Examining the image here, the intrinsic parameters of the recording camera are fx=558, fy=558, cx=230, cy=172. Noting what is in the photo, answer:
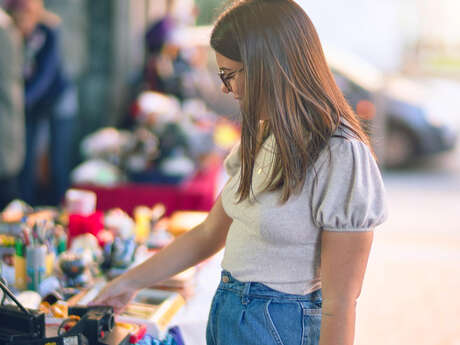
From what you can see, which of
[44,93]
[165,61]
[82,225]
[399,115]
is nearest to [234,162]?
[82,225]

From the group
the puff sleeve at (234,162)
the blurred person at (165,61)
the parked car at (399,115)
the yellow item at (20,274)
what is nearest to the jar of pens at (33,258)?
the yellow item at (20,274)

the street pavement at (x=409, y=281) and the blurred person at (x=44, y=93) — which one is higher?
the blurred person at (x=44, y=93)

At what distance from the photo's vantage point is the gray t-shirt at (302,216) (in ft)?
3.02

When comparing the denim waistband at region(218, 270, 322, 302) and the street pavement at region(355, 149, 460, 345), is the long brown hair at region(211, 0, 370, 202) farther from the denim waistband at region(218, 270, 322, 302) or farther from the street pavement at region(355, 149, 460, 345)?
the street pavement at region(355, 149, 460, 345)

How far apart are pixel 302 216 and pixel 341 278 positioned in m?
0.12

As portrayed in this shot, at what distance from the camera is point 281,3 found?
980 millimetres

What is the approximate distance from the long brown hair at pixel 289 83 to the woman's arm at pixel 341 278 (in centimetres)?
12

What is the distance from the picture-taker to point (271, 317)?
40.4 inches

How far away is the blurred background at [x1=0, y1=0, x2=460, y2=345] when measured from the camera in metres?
2.92

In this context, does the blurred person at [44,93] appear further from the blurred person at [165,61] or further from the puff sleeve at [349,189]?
the puff sleeve at [349,189]

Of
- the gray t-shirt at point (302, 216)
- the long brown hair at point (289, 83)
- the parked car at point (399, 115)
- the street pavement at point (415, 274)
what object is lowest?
the street pavement at point (415, 274)

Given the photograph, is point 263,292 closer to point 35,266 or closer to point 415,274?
point 35,266

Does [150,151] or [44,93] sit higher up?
[44,93]

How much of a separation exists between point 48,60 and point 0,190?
106 cm
